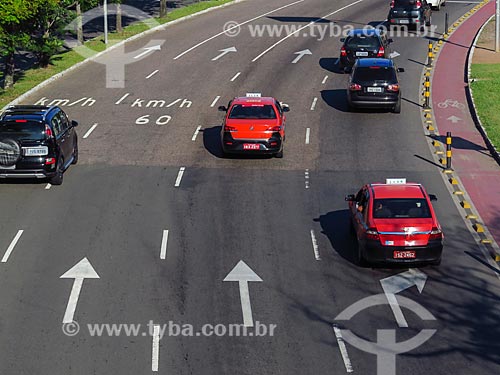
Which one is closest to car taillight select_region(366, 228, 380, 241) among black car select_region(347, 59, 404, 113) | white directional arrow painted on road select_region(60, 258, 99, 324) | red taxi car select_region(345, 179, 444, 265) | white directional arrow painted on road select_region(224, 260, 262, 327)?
red taxi car select_region(345, 179, 444, 265)

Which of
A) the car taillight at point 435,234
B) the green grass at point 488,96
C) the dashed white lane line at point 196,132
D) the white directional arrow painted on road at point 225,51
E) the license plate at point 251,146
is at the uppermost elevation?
the car taillight at point 435,234

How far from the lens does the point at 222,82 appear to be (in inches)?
1630

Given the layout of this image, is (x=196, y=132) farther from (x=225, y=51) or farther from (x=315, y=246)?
(x=225, y=51)

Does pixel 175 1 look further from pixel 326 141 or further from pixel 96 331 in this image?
pixel 96 331

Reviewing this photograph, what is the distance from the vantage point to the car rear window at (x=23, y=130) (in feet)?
87.6

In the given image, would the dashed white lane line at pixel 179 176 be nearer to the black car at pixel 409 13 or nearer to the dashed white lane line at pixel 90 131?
the dashed white lane line at pixel 90 131

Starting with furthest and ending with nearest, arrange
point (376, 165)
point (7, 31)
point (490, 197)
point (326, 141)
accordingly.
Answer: point (7, 31)
point (326, 141)
point (376, 165)
point (490, 197)

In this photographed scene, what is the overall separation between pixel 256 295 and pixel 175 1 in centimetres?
5001

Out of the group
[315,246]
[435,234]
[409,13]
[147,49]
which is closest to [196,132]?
[315,246]

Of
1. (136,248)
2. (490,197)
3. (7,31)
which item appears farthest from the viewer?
(7,31)

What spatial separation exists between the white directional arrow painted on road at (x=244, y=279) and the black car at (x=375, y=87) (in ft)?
48.5

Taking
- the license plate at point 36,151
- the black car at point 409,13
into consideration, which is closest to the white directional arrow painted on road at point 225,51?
the black car at point 409,13

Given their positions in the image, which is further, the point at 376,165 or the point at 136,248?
the point at 376,165

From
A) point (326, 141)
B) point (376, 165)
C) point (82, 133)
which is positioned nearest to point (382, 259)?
point (376, 165)
